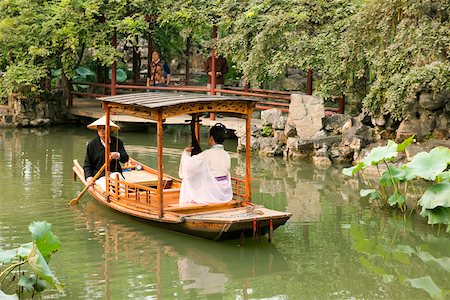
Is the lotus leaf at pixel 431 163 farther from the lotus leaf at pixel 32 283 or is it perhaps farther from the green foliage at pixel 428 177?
the lotus leaf at pixel 32 283

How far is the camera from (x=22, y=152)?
666 inches

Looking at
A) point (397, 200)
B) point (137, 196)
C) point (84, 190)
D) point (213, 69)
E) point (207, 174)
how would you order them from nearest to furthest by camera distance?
point (207, 174)
point (137, 196)
point (397, 200)
point (84, 190)
point (213, 69)

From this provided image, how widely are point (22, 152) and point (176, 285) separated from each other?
9.57 m

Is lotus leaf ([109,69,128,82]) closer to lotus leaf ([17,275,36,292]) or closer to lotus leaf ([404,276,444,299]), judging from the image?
lotus leaf ([404,276,444,299])

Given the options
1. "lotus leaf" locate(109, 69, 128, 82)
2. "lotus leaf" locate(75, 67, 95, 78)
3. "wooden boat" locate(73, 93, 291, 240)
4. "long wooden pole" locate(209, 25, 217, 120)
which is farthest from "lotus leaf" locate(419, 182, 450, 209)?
"lotus leaf" locate(109, 69, 128, 82)

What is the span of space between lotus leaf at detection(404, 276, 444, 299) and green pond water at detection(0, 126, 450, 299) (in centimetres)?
1

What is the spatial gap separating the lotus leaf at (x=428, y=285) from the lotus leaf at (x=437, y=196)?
68.5 inches

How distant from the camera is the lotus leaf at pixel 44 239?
744cm

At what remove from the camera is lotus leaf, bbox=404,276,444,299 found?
8062 millimetres

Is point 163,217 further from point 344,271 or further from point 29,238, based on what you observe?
point 344,271

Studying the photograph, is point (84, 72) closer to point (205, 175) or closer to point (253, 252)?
point (205, 175)

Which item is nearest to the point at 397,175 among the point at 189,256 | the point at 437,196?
the point at 437,196

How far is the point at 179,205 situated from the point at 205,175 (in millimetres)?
541

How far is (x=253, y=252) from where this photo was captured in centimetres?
934
